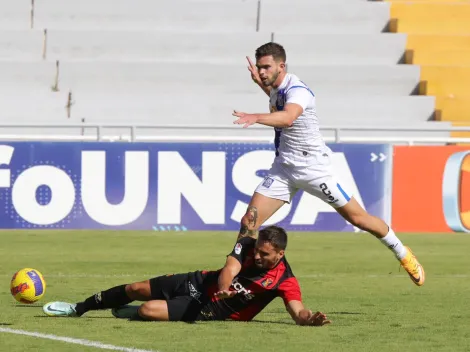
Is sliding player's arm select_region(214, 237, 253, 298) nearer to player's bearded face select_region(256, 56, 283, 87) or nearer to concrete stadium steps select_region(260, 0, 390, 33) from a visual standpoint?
player's bearded face select_region(256, 56, 283, 87)

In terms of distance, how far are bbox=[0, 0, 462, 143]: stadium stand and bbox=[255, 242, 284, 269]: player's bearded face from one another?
43.2 ft

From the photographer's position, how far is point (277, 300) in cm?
1031

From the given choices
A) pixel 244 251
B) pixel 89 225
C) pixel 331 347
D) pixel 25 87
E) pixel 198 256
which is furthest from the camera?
pixel 25 87

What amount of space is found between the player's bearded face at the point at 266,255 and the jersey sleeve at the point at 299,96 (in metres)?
1.59

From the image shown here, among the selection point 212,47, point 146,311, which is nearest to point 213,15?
point 212,47

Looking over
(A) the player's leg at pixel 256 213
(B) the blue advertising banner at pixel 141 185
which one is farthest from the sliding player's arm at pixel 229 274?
(B) the blue advertising banner at pixel 141 185

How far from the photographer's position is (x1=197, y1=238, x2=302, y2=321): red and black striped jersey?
320 inches

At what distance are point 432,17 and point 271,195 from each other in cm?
1669

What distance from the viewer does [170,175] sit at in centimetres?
1752

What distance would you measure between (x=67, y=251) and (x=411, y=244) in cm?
489

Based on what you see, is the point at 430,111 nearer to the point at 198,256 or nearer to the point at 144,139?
the point at 144,139

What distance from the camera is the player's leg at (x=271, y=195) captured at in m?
9.71

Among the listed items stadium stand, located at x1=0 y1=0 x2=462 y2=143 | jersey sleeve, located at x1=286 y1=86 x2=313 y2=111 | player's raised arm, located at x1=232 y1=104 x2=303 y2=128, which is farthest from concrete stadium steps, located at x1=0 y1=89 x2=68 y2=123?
player's raised arm, located at x1=232 y1=104 x2=303 y2=128

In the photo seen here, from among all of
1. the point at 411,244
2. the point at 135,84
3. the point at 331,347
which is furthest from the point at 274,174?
the point at 135,84
